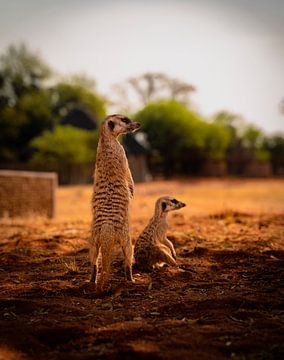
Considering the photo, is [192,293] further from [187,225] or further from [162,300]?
[187,225]

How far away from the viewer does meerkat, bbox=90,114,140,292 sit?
14.7ft

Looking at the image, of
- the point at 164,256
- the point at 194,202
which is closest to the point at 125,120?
the point at 164,256

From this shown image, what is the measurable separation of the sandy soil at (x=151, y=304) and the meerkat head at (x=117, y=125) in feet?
5.50

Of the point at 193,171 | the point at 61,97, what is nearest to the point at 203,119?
the point at 193,171

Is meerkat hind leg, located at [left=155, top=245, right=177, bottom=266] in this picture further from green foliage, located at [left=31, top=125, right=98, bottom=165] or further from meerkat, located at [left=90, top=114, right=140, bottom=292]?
green foliage, located at [left=31, top=125, right=98, bottom=165]

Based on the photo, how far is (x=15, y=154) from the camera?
36156 millimetres

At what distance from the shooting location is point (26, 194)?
10.4 meters

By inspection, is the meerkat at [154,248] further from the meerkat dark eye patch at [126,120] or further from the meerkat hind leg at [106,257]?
the meerkat dark eye patch at [126,120]

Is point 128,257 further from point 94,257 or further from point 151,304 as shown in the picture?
point 151,304

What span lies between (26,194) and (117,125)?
241 inches

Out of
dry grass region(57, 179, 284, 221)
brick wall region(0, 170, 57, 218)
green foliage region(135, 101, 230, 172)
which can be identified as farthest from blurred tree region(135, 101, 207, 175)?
brick wall region(0, 170, 57, 218)

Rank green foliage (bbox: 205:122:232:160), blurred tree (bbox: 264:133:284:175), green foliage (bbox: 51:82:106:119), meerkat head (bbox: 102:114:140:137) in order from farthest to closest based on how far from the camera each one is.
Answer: blurred tree (bbox: 264:133:284:175) → green foliage (bbox: 51:82:106:119) → green foliage (bbox: 205:122:232:160) → meerkat head (bbox: 102:114:140:137)

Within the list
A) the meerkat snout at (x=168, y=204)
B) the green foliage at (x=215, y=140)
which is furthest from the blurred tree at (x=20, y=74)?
the meerkat snout at (x=168, y=204)

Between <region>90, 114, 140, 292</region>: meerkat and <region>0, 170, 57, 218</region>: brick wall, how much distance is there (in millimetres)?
5804
